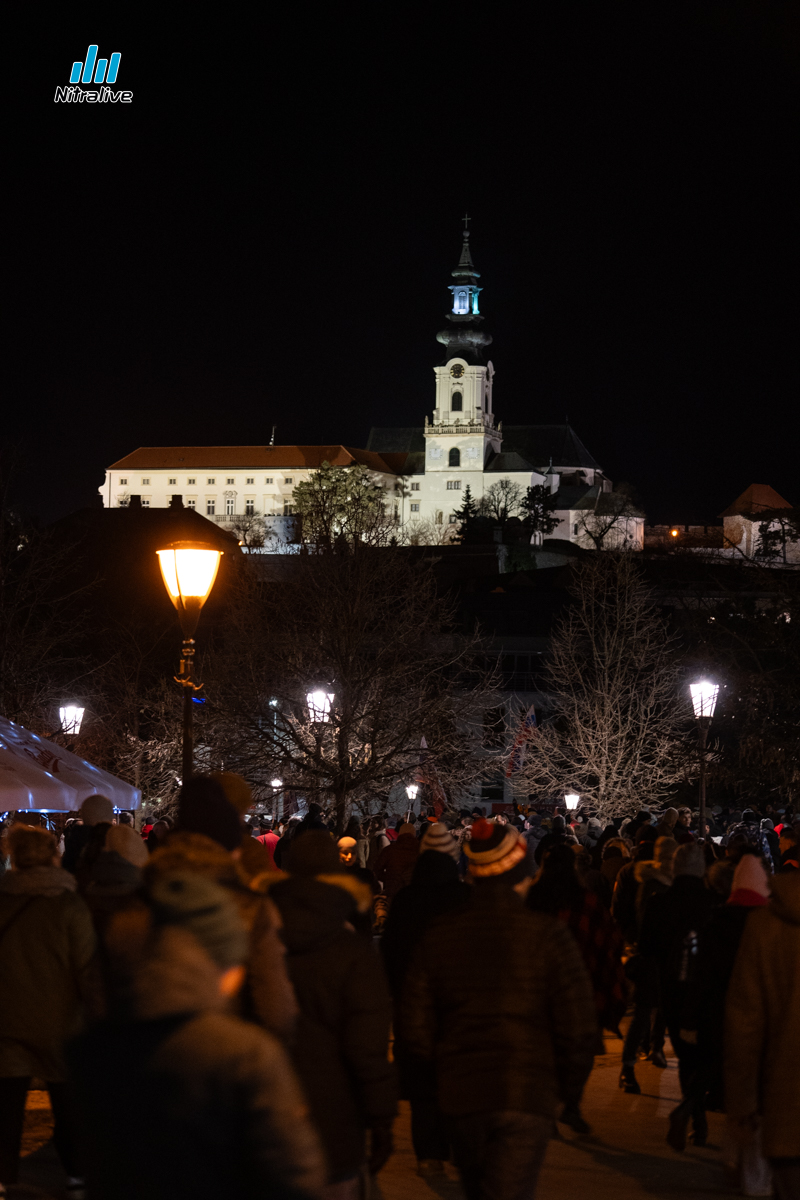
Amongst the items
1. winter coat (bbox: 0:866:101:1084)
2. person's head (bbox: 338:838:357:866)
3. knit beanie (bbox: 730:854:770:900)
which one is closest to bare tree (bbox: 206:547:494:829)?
person's head (bbox: 338:838:357:866)

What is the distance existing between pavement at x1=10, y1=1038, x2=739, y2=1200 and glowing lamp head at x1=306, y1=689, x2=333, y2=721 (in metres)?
14.7

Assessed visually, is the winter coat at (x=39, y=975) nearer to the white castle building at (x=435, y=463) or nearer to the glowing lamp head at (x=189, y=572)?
the glowing lamp head at (x=189, y=572)

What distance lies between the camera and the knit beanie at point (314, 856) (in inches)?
196

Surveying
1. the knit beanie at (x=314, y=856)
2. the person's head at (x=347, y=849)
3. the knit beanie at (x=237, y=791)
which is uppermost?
the knit beanie at (x=237, y=791)

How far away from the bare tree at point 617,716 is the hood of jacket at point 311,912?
32.7m

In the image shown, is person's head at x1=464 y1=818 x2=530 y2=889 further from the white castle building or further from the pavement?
the white castle building

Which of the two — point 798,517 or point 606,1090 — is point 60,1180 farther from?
point 798,517

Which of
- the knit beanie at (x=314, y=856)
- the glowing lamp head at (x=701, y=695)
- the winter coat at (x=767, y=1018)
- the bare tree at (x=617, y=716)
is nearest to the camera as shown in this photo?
the winter coat at (x=767, y=1018)

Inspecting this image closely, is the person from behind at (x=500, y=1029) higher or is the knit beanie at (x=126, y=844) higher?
the knit beanie at (x=126, y=844)

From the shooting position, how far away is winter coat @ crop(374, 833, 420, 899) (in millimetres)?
13070

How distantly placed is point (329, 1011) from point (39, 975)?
2.01 meters

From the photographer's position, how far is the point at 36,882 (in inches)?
240

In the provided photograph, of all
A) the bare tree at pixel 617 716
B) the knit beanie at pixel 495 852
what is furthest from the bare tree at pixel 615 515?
the knit beanie at pixel 495 852

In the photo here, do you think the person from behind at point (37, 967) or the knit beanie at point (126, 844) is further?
the knit beanie at point (126, 844)
